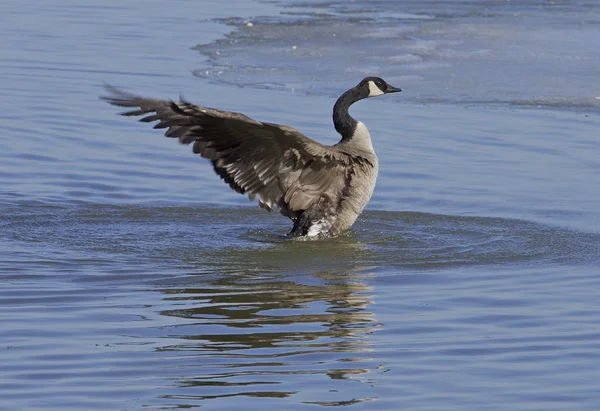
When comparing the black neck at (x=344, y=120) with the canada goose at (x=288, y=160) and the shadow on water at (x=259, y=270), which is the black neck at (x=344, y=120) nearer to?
the canada goose at (x=288, y=160)

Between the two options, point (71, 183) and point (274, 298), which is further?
point (71, 183)

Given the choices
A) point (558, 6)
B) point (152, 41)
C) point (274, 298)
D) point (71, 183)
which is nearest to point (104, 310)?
point (274, 298)

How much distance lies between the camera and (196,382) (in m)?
4.74

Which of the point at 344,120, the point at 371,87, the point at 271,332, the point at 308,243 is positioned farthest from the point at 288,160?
the point at 271,332

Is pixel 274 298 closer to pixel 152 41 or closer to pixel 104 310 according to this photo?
pixel 104 310

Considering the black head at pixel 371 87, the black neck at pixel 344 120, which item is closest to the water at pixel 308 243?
the black neck at pixel 344 120

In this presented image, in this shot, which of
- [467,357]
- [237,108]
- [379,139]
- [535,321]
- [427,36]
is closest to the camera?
[467,357]

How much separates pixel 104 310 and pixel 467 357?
182 centimetres

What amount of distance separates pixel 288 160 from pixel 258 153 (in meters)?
0.22

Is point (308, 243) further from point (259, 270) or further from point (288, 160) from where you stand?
point (259, 270)

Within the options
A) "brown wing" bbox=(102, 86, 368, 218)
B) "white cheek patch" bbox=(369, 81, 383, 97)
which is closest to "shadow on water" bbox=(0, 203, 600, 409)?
"brown wing" bbox=(102, 86, 368, 218)

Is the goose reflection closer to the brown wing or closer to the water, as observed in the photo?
the water

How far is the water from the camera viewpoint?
4.88 m

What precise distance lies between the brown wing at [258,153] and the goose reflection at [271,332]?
666mm
